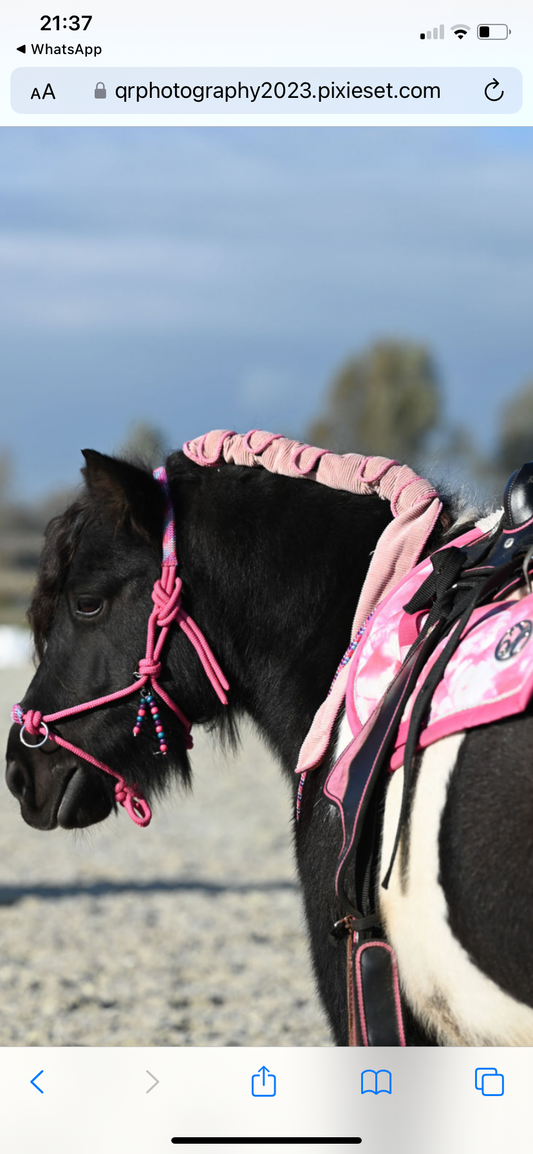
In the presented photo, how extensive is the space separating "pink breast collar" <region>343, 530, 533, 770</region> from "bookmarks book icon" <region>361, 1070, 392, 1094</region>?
1.82 ft

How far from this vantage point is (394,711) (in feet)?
6.51

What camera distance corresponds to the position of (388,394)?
50.4 metres

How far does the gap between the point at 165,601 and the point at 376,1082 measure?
1.15m

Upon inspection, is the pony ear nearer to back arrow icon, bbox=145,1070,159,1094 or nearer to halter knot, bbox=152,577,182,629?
halter knot, bbox=152,577,182,629

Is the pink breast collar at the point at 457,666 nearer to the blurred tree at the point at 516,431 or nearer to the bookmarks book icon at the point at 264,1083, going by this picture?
the bookmarks book icon at the point at 264,1083

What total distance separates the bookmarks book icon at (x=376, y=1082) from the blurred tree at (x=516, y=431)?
1163 inches

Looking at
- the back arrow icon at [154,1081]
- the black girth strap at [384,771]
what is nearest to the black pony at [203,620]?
the black girth strap at [384,771]

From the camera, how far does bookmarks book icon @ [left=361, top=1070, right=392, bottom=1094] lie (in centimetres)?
184

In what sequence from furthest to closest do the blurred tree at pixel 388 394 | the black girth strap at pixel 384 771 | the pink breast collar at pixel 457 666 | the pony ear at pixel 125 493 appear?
the blurred tree at pixel 388 394 < the pony ear at pixel 125 493 < the black girth strap at pixel 384 771 < the pink breast collar at pixel 457 666

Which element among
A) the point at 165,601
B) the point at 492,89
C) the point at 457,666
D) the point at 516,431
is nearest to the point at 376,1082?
the point at 457,666

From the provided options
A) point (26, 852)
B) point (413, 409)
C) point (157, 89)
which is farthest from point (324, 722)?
point (413, 409)

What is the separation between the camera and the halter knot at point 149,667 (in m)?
2.47

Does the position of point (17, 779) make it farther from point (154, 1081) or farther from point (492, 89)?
point (492, 89)

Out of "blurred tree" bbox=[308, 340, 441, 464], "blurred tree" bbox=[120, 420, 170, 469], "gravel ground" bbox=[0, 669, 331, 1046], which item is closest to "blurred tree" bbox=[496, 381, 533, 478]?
"blurred tree" bbox=[308, 340, 441, 464]
